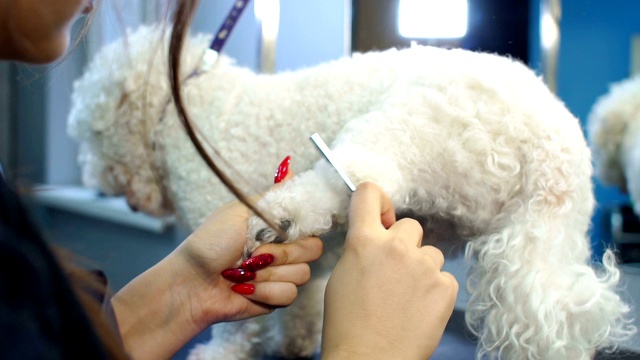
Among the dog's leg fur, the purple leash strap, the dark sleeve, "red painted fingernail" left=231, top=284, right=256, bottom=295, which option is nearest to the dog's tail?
the dog's leg fur

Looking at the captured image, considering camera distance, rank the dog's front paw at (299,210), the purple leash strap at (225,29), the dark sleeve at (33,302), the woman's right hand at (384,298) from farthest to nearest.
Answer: the purple leash strap at (225,29) → the dog's front paw at (299,210) → the woman's right hand at (384,298) → the dark sleeve at (33,302)

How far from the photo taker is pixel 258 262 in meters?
0.53

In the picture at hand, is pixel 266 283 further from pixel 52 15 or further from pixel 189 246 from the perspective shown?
pixel 52 15

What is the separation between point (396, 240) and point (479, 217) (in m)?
0.20

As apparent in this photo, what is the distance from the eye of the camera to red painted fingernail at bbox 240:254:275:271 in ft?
1.71

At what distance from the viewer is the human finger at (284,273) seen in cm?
55

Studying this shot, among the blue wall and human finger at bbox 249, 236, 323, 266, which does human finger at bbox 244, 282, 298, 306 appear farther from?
the blue wall

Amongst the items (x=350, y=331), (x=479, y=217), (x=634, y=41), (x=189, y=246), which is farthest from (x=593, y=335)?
(x=634, y=41)

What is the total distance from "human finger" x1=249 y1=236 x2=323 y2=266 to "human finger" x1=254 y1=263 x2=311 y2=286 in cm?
1

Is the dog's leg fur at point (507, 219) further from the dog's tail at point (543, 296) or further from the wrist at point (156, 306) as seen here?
the wrist at point (156, 306)

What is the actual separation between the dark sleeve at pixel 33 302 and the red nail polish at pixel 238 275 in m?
0.33

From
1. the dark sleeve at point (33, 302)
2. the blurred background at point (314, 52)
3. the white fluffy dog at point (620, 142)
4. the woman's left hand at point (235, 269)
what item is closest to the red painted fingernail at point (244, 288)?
the woman's left hand at point (235, 269)

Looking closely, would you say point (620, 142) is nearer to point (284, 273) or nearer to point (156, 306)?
point (284, 273)

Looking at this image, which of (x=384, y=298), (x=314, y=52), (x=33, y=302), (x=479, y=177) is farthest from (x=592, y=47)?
(x=33, y=302)
